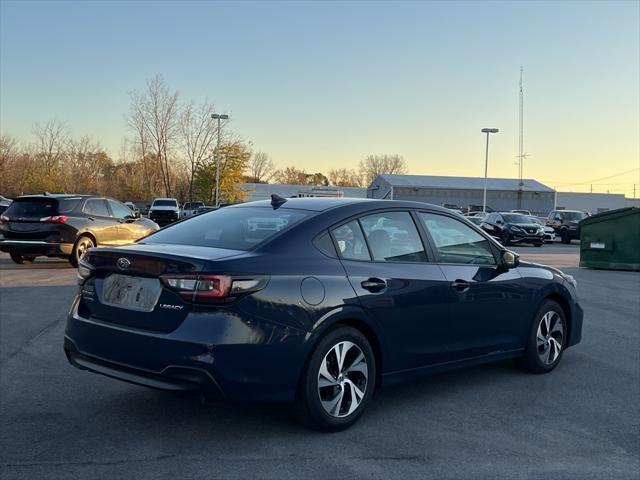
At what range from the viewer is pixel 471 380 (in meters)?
5.72

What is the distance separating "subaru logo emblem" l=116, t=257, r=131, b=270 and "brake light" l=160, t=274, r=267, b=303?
44 centimetres

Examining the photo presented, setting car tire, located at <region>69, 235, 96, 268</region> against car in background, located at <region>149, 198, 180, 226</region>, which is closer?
car tire, located at <region>69, 235, 96, 268</region>

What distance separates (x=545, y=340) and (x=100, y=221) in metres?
11.5

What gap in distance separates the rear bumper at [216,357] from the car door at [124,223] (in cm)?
1167

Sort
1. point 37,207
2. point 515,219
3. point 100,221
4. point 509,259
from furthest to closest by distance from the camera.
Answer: point 515,219 → point 100,221 → point 37,207 → point 509,259

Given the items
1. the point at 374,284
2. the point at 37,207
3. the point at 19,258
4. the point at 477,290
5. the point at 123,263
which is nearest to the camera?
the point at 123,263

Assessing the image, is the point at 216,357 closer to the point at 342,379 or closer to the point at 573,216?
the point at 342,379

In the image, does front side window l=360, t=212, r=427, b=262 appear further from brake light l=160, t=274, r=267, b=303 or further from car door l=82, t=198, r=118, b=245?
car door l=82, t=198, r=118, b=245

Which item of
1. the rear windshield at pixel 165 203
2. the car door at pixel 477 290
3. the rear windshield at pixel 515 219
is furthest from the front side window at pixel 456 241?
the rear windshield at pixel 165 203

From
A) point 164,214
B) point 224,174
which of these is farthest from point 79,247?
point 224,174

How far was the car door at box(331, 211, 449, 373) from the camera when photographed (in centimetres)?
446

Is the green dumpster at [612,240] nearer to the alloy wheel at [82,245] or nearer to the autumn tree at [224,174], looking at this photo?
the alloy wheel at [82,245]

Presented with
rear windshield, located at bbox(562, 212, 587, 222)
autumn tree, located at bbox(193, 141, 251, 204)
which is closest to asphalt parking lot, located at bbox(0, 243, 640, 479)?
rear windshield, located at bbox(562, 212, 587, 222)

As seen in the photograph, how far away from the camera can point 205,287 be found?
12.3ft
